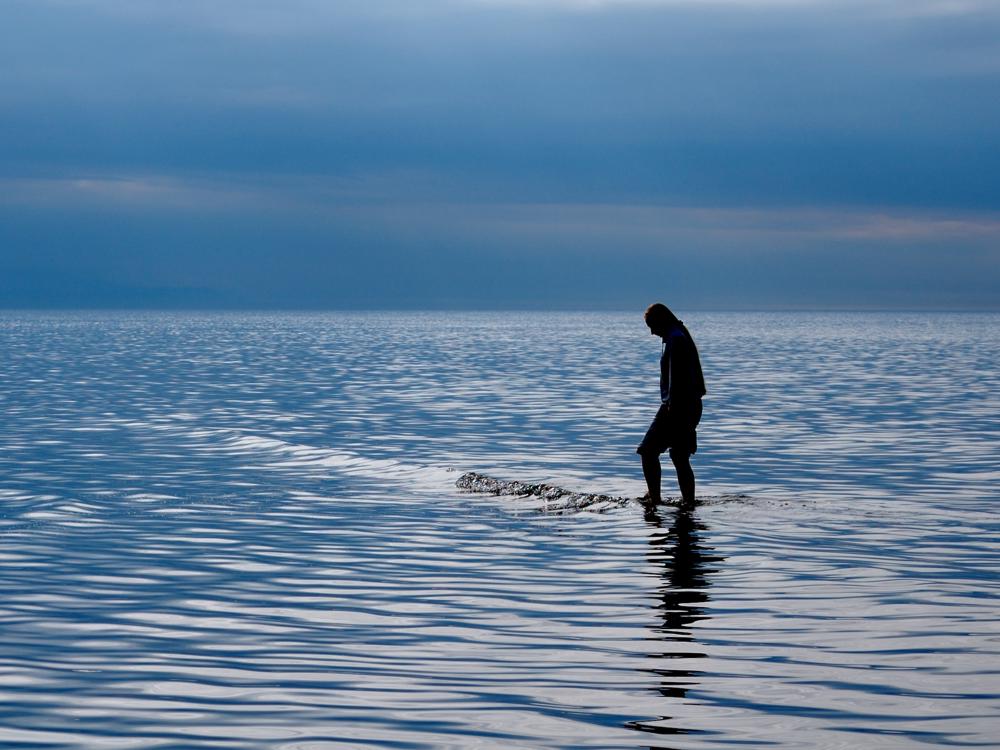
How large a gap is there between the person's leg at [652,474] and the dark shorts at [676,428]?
324 mm

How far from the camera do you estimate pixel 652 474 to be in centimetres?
1809

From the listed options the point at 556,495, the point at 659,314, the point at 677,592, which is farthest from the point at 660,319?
the point at 677,592

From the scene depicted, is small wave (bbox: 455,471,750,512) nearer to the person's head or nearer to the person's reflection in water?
the person's reflection in water

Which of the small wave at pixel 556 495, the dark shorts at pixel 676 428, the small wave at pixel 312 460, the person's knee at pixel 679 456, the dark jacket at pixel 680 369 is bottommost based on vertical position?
the small wave at pixel 312 460

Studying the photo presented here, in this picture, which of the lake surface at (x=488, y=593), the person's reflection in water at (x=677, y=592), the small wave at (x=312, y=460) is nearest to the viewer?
the lake surface at (x=488, y=593)

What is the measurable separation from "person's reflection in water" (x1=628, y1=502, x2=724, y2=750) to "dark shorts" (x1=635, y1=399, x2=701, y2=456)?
2.91 ft

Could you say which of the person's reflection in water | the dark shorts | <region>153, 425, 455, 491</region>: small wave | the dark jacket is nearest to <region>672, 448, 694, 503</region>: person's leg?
the person's reflection in water

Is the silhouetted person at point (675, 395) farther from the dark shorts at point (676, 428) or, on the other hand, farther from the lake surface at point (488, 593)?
the lake surface at point (488, 593)

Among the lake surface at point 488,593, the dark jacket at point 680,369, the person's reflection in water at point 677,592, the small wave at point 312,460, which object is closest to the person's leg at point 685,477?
the person's reflection in water at point 677,592

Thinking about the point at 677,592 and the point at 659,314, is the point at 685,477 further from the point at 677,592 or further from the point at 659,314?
the point at 677,592

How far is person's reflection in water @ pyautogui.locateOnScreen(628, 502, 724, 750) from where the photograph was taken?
348 inches

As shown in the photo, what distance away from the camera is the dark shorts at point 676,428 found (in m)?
17.3

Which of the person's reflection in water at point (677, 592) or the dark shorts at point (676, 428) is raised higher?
the dark shorts at point (676, 428)

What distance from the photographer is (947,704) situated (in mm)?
8422
